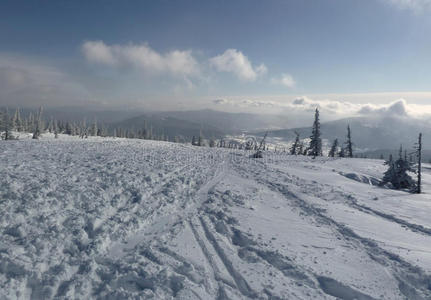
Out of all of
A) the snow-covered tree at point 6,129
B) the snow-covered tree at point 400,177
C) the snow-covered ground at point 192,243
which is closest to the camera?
the snow-covered ground at point 192,243

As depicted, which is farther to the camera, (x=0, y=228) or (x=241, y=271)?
(x=0, y=228)

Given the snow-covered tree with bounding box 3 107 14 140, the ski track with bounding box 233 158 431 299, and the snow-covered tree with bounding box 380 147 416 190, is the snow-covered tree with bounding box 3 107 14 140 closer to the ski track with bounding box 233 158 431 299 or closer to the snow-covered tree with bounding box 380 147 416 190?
the ski track with bounding box 233 158 431 299

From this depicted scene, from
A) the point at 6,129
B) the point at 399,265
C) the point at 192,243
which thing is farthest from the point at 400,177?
the point at 6,129

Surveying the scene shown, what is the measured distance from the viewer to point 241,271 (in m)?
6.55

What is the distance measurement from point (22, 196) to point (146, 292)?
7864mm

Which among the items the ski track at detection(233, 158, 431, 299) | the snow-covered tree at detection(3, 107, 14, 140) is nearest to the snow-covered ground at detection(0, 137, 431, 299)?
the ski track at detection(233, 158, 431, 299)

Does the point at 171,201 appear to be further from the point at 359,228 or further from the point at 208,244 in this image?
the point at 359,228

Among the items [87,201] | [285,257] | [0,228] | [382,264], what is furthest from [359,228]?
[0,228]

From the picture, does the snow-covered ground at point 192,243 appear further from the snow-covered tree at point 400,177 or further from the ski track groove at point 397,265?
the snow-covered tree at point 400,177

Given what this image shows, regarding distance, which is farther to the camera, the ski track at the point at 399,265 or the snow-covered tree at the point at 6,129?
the snow-covered tree at the point at 6,129

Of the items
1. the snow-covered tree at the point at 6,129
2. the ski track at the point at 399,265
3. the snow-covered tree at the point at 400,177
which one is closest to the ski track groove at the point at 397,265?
the ski track at the point at 399,265

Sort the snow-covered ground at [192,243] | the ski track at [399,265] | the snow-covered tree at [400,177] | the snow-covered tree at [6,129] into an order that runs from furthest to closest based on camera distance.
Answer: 1. the snow-covered tree at [6,129]
2. the snow-covered tree at [400,177]
3. the ski track at [399,265]
4. the snow-covered ground at [192,243]

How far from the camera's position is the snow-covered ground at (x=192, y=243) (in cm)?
581

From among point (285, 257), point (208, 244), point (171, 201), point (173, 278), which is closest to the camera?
point (173, 278)
